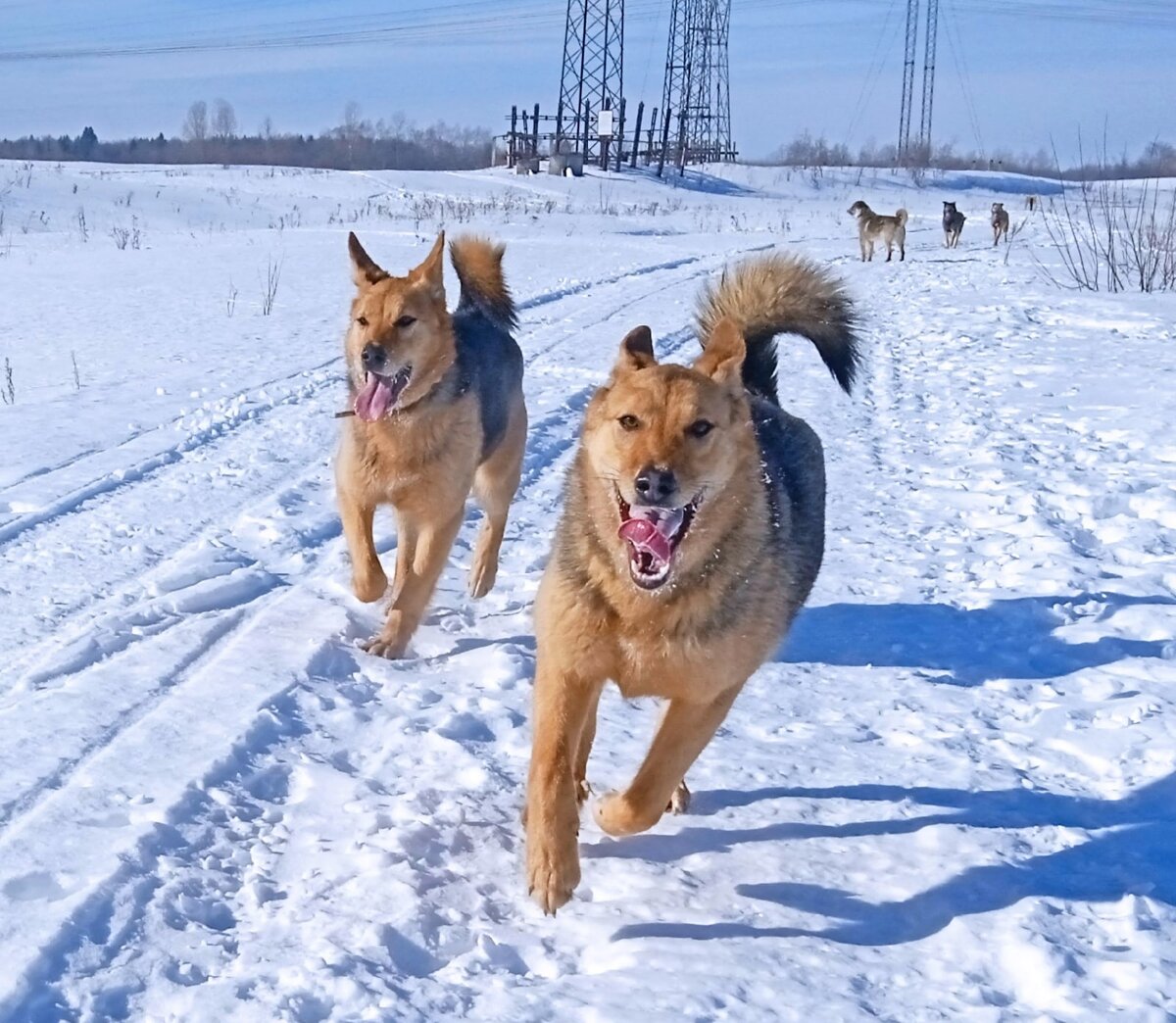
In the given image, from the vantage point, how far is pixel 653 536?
3453mm

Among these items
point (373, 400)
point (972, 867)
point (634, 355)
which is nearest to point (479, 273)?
point (373, 400)

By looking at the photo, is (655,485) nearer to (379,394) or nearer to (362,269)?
(379,394)

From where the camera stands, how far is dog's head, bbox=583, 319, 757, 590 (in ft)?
11.2

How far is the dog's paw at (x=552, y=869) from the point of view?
10.2 ft

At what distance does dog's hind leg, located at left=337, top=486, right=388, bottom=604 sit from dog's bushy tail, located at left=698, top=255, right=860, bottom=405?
167 centimetres

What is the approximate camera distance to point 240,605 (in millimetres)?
5074

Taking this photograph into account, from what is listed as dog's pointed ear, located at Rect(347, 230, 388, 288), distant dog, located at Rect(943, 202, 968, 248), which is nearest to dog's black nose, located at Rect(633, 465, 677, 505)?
dog's pointed ear, located at Rect(347, 230, 388, 288)

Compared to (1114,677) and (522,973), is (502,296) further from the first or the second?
(522,973)

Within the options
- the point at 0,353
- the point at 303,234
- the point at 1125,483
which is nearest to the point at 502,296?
the point at 1125,483

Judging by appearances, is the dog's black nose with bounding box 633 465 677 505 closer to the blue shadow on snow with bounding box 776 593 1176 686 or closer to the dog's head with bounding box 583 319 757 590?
the dog's head with bounding box 583 319 757 590

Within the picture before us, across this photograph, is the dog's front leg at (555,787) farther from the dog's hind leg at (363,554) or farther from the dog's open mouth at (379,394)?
the dog's open mouth at (379,394)

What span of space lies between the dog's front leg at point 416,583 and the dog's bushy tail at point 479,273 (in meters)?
1.82

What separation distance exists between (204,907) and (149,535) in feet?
10.4

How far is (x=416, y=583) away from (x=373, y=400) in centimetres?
88
